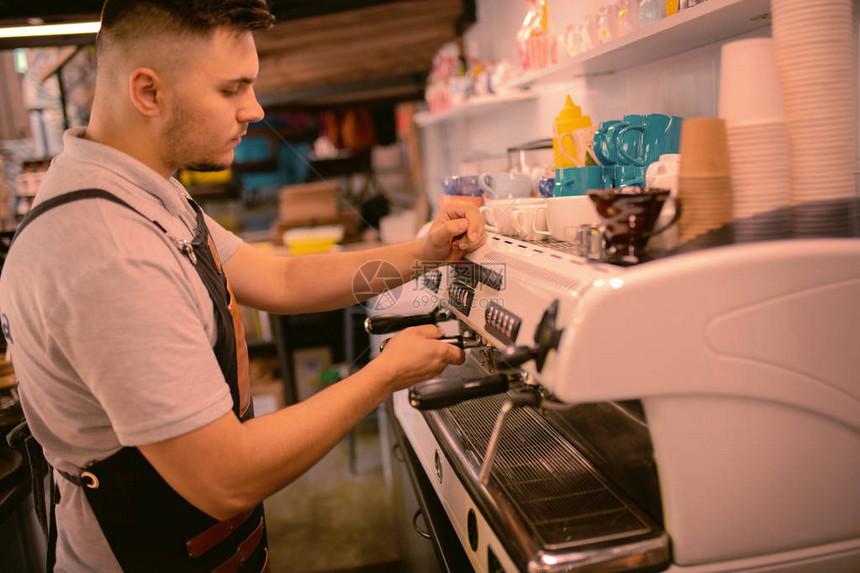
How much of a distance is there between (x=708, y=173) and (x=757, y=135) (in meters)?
0.09

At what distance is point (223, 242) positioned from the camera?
1.57 metres

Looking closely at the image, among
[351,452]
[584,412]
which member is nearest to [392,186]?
[351,452]

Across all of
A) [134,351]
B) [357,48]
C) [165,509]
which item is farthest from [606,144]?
[357,48]

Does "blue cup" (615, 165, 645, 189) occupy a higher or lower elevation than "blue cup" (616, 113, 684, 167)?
lower

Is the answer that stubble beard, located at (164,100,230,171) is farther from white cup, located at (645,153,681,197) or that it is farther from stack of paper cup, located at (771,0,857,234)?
stack of paper cup, located at (771,0,857,234)

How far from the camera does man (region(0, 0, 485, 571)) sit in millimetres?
906

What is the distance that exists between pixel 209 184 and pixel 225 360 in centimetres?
580

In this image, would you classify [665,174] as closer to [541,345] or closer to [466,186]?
[541,345]

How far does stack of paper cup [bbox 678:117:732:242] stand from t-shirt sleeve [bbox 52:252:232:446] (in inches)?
29.9

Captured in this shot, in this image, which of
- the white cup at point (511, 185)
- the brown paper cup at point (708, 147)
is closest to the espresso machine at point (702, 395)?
the brown paper cup at point (708, 147)

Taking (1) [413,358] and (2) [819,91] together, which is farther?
(1) [413,358]

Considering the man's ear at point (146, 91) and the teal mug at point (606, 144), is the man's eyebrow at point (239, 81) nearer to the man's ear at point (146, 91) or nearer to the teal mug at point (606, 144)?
the man's ear at point (146, 91)

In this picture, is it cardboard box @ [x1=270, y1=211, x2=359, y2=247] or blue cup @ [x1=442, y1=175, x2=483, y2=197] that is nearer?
blue cup @ [x1=442, y1=175, x2=483, y2=197]

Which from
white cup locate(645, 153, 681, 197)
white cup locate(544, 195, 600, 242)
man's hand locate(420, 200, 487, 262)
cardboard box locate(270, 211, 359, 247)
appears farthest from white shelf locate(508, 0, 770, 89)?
cardboard box locate(270, 211, 359, 247)
